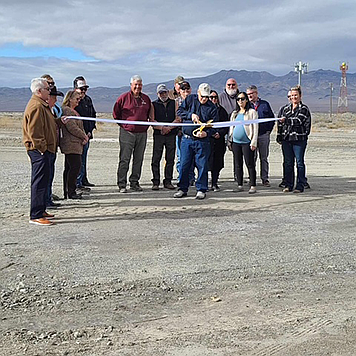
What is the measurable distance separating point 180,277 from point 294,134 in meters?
5.75

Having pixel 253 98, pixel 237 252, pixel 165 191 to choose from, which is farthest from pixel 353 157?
pixel 237 252

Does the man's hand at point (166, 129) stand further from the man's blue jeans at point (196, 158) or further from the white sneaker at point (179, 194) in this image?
the white sneaker at point (179, 194)

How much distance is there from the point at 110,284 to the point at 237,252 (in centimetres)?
183

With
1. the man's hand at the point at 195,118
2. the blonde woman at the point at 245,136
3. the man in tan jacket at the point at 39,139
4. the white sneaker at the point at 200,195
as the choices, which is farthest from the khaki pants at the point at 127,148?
the man in tan jacket at the point at 39,139

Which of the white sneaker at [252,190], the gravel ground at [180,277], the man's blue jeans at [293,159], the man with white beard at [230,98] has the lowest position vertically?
the gravel ground at [180,277]

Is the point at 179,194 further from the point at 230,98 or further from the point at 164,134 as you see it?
the point at 230,98

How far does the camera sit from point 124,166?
11273 millimetres

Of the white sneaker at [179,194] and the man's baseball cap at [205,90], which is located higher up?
the man's baseball cap at [205,90]

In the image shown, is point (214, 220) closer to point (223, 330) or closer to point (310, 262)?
point (310, 262)

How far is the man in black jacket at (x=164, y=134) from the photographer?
11578 millimetres

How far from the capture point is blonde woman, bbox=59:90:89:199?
33.3 feet

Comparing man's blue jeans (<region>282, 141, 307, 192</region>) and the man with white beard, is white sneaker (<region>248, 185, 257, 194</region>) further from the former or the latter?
the man with white beard

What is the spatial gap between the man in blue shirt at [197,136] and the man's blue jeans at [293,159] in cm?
168

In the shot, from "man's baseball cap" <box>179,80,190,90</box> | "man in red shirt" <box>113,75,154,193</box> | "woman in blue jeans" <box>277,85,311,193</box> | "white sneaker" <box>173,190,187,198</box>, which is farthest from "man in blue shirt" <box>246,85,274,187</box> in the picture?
"white sneaker" <box>173,190,187,198</box>
